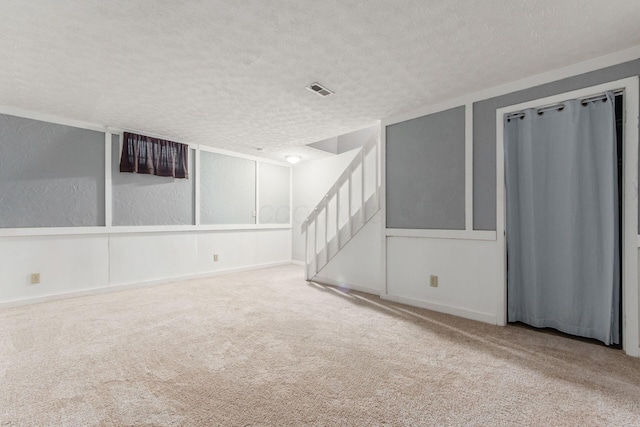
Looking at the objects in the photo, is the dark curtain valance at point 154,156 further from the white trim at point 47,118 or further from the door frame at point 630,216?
the door frame at point 630,216

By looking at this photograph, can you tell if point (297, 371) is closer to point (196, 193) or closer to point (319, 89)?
point (319, 89)

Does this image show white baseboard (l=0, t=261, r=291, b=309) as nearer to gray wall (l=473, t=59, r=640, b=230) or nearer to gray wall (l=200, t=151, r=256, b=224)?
gray wall (l=200, t=151, r=256, b=224)

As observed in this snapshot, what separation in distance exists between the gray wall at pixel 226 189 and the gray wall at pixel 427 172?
3.07m

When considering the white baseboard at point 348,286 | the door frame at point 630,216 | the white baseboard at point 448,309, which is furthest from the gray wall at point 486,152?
the white baseboard at point 348,286

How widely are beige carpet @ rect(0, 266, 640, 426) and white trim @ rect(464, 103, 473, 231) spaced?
1055 millimetres

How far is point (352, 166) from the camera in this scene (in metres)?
4.36

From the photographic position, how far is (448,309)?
10.3ft

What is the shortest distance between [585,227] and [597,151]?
0.61 metres

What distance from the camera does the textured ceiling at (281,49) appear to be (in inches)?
70.8

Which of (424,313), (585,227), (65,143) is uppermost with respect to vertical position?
(65,143)

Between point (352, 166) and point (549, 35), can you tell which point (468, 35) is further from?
point (352, 166)

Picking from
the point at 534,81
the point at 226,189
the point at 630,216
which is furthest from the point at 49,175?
the point at 630,216

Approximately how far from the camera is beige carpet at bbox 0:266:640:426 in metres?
1.54

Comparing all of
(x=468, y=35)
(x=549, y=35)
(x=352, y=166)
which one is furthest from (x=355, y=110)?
(x=549, y=35)
